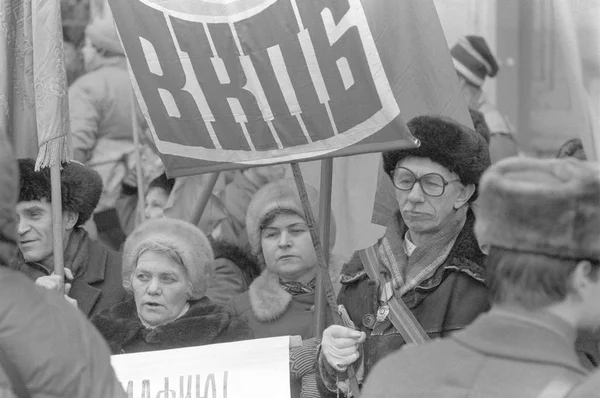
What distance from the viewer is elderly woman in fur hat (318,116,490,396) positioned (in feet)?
13.6

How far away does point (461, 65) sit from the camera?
6945 millimetres

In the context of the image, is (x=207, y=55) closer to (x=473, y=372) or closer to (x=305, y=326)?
(x=305, y=326)

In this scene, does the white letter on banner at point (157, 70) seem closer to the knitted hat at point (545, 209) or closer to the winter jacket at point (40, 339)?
the winter jacket at point (40, 339)

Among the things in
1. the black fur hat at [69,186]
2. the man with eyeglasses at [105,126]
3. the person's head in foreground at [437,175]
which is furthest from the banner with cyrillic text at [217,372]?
the man with eyeglasses at [105,126]

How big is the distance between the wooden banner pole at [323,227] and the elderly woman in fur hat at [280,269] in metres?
0.15

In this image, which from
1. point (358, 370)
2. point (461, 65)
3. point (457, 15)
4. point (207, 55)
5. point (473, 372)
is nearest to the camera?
point (473, 372)

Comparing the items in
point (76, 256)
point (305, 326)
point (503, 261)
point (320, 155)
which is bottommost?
point (305, 326)

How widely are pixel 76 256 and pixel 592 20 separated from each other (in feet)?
7.31

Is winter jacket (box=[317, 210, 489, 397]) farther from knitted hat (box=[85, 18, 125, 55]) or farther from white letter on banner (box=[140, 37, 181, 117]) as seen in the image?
knitted hat (box=[85, 18, 125, 55])

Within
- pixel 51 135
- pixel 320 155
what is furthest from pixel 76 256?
pixel 320 155

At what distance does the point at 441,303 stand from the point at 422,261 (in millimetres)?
160

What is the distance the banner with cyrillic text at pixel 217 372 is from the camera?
14.1ft

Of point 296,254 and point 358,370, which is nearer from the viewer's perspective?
point 358,370

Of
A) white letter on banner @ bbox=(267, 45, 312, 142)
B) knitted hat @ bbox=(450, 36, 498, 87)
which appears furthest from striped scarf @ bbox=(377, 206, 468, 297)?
knitted hat @ bbox=(450, 36, 498, 87)
